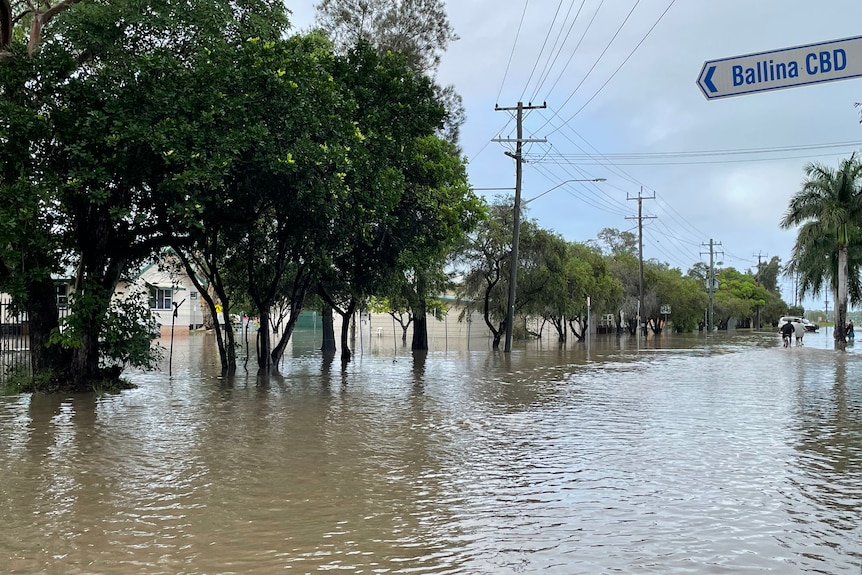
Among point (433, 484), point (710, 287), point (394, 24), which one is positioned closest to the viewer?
point (433, 484)

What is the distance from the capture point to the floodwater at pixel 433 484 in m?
5.95

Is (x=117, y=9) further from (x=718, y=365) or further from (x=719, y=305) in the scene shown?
(x=719, y=305)

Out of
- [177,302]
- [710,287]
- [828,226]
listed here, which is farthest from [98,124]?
[710,287]

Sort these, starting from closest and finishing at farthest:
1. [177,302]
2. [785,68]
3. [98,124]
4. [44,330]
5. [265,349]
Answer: [785,68], [98,124], [44,330], [265,349], [177,302]

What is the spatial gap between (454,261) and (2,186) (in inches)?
1140

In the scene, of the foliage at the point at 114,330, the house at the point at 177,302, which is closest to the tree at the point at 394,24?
the foliage at the point at 114,330

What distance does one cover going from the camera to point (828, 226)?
1622 inches

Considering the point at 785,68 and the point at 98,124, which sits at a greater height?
the point at 98,124

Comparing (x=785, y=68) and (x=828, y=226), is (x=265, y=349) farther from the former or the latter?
(x=828, y=226)

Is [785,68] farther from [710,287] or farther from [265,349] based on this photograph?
[710,287]

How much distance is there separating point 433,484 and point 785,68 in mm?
5716

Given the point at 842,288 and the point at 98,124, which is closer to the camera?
the point at 98,124

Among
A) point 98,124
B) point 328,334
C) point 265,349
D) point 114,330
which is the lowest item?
point 265,349

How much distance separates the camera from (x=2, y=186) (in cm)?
1476
